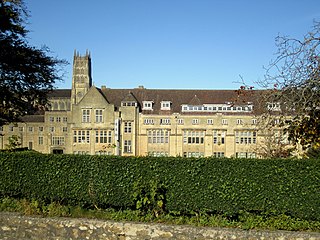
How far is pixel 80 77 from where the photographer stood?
71.4 meters

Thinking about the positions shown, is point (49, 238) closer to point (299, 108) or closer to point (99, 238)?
point (99, 238)

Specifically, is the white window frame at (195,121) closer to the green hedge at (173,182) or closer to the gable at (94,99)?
the gable at (94,99)

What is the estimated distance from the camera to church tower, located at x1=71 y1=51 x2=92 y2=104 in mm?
69719

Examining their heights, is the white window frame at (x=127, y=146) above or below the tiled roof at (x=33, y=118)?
below

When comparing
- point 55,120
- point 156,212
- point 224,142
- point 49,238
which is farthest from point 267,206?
point 55,120

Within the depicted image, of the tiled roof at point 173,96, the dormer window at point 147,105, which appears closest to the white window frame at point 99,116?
the tiled roof at point 173,96

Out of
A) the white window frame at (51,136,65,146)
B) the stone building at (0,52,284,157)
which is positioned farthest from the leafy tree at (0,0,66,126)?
the white window frame at (51,136,65,146)

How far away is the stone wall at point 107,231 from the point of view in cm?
927

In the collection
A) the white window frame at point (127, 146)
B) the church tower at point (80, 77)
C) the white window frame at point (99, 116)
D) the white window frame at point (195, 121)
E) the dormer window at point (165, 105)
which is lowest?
the white window frame at point (127, 146)

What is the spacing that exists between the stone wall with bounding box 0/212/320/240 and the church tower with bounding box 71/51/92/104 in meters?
58.6

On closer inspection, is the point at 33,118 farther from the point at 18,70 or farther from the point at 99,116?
the point at 18,70

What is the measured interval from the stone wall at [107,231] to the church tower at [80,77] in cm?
5859

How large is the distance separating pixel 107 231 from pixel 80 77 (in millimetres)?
64443

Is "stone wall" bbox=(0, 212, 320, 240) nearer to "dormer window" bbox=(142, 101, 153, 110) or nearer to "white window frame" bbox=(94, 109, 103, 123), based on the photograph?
"white window frame" bbox=(94, 109, 103, 123)
